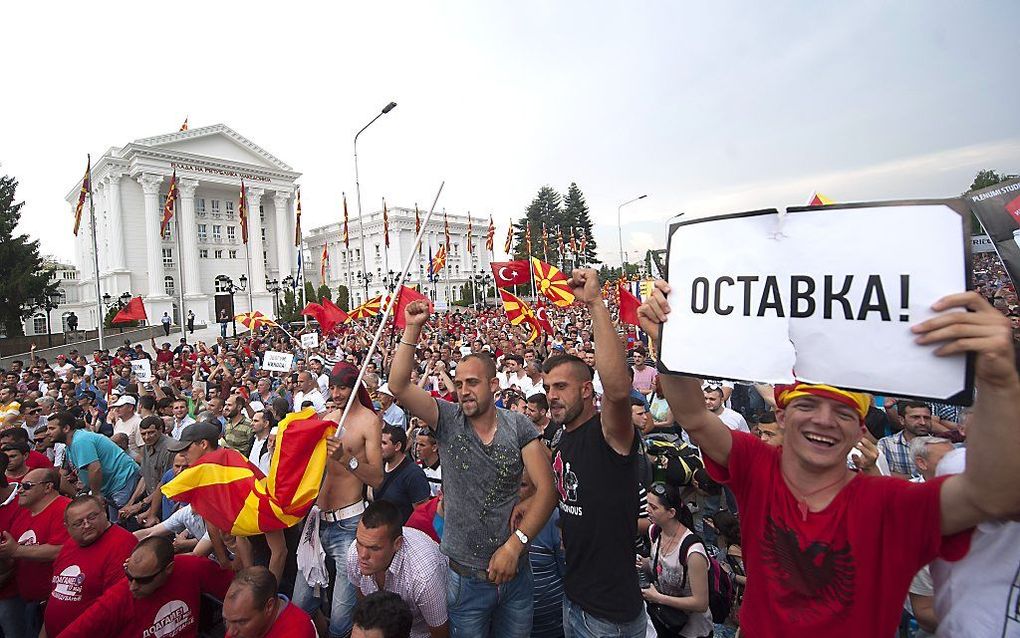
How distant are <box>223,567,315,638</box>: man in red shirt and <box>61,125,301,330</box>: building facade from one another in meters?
47.3

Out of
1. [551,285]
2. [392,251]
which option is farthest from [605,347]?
[392,251]

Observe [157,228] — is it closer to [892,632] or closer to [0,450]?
[0,450]

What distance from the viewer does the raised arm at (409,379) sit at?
118 inches

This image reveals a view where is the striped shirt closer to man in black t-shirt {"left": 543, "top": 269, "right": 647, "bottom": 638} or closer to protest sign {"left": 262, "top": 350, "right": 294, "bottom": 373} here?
man in black t-shirt {"left": 543, "top": 269, "right": 647, "bottom": 638}

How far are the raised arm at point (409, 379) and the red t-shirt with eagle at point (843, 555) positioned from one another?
1.79 m

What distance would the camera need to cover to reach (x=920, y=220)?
4.73ft

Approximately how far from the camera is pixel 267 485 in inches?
137

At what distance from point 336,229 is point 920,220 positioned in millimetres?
82808

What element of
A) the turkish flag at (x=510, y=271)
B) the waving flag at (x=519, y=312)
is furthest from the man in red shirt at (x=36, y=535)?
the waving flag at (x=519, y=312)

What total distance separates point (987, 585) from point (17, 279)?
170ft

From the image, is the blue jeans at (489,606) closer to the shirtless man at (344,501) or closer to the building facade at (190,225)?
the shirtless man at (344,501)

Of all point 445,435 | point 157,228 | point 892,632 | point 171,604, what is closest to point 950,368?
point 892,632

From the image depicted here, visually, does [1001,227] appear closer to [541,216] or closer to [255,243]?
[255,243]

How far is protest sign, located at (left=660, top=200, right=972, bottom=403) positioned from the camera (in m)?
1.42
